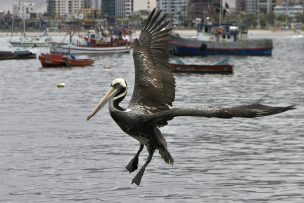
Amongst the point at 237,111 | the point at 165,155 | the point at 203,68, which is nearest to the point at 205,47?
the point at 203,68

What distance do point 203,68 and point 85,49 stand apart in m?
51.9

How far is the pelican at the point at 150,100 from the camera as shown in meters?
19.0

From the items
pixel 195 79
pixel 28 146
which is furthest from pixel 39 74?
pixel 28 146

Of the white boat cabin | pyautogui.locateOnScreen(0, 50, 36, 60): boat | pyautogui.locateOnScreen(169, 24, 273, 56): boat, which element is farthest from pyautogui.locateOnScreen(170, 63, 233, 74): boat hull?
pyautogui.locateOnScreen(0, 50, 36, 60): boat

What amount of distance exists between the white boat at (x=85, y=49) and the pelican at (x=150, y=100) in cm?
11584

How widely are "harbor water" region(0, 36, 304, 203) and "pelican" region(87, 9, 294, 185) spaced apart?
1134 cm

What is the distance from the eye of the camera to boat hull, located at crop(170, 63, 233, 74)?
99.2 metres

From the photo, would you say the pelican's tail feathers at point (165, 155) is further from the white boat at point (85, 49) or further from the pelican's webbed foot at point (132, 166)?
the white boat at point (85, 49)

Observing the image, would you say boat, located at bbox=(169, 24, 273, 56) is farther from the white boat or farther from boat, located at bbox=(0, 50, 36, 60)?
boat, located at bbox=(0, 50, 36, 60)

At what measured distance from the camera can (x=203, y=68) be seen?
327ft

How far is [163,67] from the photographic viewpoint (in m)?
20.6

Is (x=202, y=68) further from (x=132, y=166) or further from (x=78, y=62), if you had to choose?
(x=132, y=166)

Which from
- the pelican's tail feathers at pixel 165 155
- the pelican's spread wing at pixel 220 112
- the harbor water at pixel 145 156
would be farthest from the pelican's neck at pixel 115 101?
the harbor water at pixel 145 156

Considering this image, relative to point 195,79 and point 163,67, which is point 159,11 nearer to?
point 163,67
